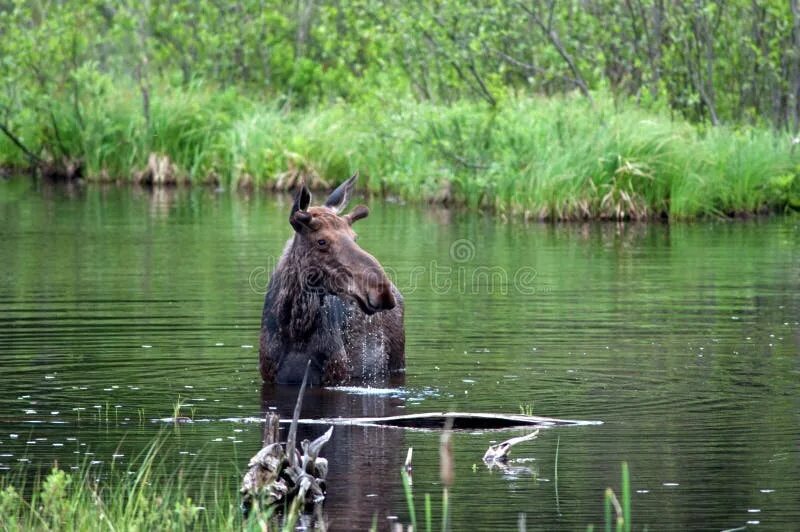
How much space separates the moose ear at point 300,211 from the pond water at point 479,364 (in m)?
1.27

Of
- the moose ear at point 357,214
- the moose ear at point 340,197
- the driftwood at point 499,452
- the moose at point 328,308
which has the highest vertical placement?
the moose ear at point 340,197

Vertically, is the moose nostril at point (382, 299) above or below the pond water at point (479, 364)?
above

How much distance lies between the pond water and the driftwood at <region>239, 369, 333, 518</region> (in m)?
0.18

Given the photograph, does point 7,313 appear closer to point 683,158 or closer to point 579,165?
point 579,165

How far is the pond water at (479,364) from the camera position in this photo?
825cm

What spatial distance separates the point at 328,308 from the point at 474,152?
1689cm

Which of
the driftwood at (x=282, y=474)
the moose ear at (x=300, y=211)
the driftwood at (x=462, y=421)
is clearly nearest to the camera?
the driftwood at (x=282, y=474)

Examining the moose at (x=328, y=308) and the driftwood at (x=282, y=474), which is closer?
the driftwood at (x=282, y=474)

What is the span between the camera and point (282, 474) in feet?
25.2

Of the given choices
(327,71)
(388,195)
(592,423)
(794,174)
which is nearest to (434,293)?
(592,423)

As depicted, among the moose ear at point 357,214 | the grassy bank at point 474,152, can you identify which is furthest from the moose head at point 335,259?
the grassy bank at point 474,152

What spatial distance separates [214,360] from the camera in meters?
12.8

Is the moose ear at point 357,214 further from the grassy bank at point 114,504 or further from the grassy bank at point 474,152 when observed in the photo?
the grassy bank at point 474,152

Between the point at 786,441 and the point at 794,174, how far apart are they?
17.9 metres
